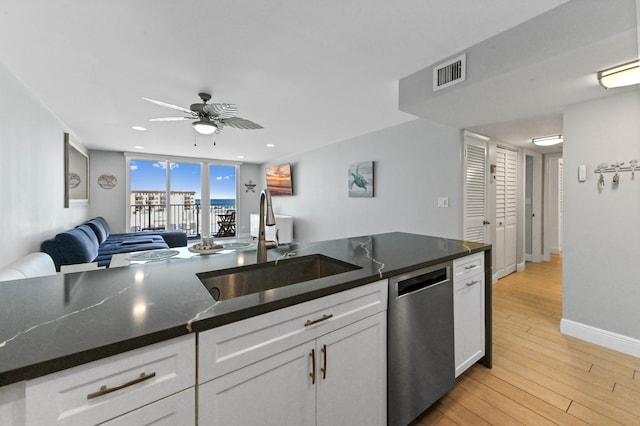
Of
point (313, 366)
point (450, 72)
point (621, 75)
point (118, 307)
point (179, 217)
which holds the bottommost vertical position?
point (313, 366)

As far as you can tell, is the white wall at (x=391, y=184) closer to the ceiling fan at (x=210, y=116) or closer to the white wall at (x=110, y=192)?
the ceiling fan at (x=210, y=116)

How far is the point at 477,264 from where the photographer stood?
5.90ft

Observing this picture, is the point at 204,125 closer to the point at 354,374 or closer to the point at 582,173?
the point at 354,374

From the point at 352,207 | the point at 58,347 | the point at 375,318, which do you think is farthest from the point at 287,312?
the point at 352,207

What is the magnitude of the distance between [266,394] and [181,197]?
7132 mm

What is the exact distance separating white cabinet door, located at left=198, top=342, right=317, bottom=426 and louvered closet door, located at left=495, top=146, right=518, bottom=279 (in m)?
3.91

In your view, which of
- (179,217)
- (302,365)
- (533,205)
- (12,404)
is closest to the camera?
(12,404)

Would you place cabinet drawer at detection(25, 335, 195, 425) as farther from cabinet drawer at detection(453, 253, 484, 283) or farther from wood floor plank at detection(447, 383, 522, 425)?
wood floor plank at detection(447, 383, 522, 425)

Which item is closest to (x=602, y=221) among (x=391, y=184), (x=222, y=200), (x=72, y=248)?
(x=391, y=184)

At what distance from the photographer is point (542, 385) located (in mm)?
1735

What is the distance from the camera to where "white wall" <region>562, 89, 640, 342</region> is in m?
2.05

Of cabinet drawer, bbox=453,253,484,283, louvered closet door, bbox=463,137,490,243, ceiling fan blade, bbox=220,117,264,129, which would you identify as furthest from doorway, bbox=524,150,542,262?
ceiling fan blade, bbox=220,117,264,129

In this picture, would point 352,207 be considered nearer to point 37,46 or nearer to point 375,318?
point 375,318

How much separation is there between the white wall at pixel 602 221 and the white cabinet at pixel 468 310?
1.21m
